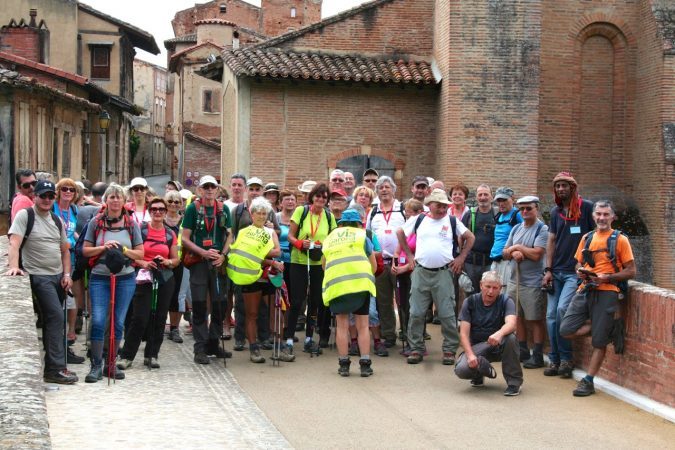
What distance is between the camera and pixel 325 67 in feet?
78.4

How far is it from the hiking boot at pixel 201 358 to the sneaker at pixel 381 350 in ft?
7.15

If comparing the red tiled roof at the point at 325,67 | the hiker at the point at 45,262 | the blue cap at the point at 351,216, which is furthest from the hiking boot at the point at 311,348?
the red tiled roof at the point at 325,67

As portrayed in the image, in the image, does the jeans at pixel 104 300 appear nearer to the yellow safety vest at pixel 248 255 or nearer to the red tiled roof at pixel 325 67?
the yellow safety vest at pixel 248 255

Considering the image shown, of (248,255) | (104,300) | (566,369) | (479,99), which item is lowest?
(566,369)

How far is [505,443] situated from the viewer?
8281 mm

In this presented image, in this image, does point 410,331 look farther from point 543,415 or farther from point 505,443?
point 505,443

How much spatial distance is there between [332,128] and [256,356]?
12.9 metres

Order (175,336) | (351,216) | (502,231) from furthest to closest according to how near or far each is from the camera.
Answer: (175,336) < (502,231) < (351,216)

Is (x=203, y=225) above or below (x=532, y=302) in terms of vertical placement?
above

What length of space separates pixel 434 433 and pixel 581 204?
13.4 feet

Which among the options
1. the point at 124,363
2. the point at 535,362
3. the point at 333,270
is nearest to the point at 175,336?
the point at 124,363

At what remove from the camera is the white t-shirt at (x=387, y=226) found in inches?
529

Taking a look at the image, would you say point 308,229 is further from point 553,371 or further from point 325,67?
point 325,67

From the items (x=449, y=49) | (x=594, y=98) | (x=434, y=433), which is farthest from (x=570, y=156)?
(x=434, y=433)
